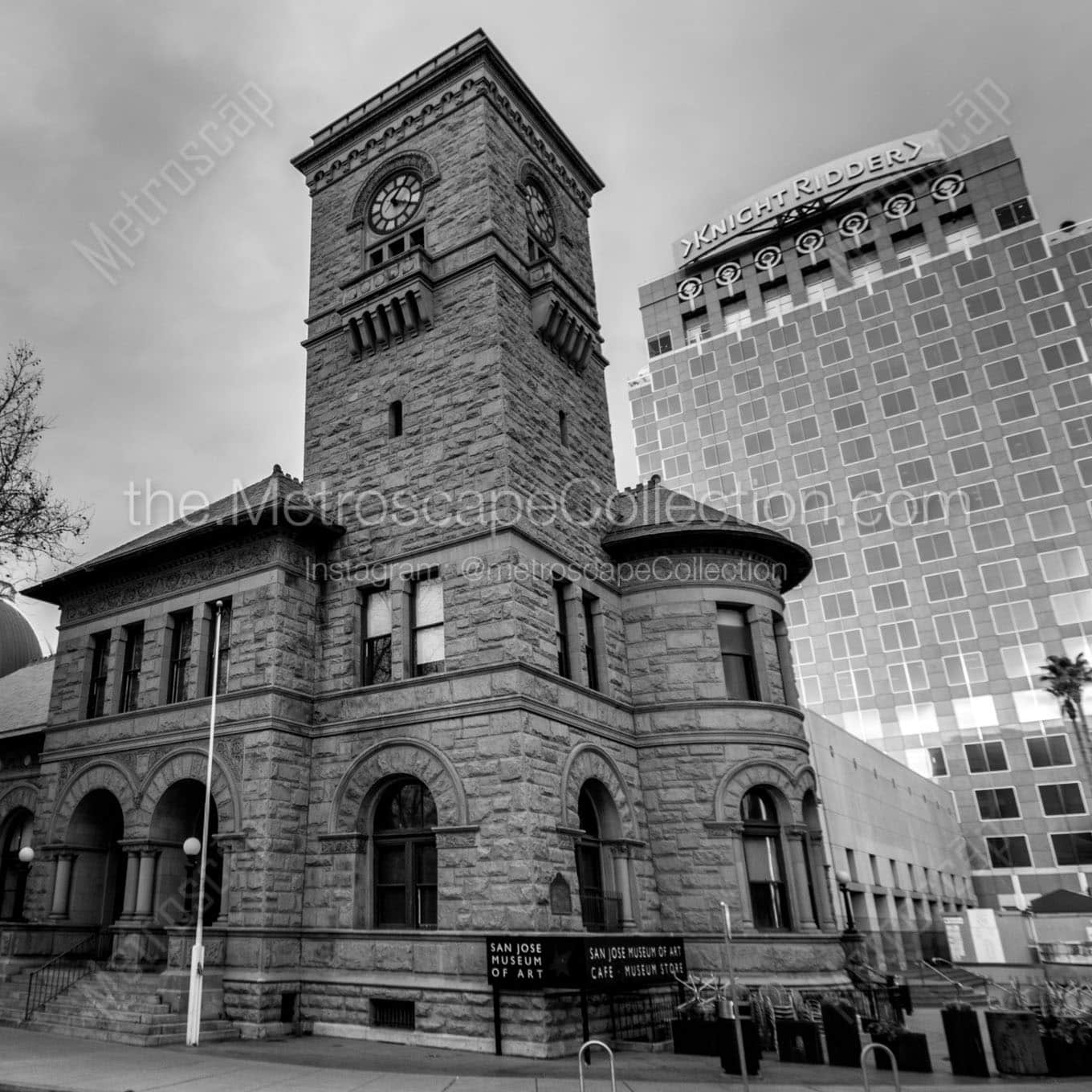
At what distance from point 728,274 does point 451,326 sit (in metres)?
65.9

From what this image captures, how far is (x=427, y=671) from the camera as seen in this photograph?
2088 cm

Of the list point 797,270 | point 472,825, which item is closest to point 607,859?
point 472,825

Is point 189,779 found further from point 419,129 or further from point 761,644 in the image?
point 419,129

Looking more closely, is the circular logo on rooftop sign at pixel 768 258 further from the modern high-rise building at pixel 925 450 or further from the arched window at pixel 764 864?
the arched window at pixel 764 864

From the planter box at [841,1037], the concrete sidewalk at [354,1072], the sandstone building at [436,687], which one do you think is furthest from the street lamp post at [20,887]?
the planter box at [841,1037]

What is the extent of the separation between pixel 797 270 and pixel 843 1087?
7654cm

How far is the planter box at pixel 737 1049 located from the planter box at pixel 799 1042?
1.09m

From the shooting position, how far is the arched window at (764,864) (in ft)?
70.5

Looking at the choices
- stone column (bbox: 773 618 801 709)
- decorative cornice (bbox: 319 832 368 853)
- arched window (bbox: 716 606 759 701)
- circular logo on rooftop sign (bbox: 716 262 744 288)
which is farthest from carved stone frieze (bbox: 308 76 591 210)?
circular logo on rooftop sign (bbox: 716 262 744 288)

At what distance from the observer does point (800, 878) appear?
71.9 ft

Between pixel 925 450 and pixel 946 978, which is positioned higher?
pixel 925 450

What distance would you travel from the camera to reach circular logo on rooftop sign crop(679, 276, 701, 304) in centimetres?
8544

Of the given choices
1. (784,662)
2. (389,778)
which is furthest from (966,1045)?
(389,778)

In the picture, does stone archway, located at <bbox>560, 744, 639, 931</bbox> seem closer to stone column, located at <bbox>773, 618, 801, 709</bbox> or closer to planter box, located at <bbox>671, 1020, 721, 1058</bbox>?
planter box, located at <bbox>671, 1020, 721, 1058</bbox>
